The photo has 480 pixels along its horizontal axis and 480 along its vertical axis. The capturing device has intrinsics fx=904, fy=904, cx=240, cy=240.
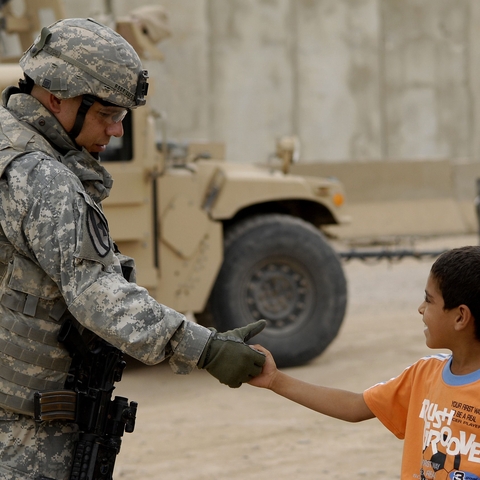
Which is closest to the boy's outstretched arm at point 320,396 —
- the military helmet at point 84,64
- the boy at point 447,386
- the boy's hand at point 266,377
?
the boy's hand at point 266,377

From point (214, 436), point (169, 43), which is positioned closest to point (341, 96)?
point (169, 43)

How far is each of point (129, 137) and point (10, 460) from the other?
391 cm

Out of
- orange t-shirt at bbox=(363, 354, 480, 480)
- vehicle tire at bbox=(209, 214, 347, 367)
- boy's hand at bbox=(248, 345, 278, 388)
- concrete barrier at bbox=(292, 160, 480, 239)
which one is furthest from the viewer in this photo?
Result: concrete barrier at bbox=(292, 160, 480, 239)

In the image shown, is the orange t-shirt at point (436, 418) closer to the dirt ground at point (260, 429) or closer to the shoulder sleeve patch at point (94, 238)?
the shoulder sleeve patch at point (94, 238)

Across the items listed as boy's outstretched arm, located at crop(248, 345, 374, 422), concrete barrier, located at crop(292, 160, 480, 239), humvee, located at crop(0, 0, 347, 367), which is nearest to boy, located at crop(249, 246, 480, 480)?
boy's outstretched arm, located at crop(248, 345, 374, 422)

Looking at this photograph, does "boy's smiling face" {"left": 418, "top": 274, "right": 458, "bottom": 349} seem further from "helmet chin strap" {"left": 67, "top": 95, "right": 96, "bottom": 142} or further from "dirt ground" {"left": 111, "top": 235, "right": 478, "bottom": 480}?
"dirt ground" {"left": 111, "top": 235, "right": 478, "bottom": 480}

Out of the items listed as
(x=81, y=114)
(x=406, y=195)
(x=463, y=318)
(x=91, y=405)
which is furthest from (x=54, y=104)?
(x=406, y=195)

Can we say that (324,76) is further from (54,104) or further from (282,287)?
(54,104)

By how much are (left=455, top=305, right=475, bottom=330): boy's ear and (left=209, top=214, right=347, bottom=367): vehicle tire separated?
4222 millimetres

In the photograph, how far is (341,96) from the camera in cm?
1870

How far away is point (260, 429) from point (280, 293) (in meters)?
1.64

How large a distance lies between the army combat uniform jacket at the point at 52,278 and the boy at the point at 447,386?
0.59 m

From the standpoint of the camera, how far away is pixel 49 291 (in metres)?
2.39

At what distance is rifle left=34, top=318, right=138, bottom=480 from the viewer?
2.43 m
